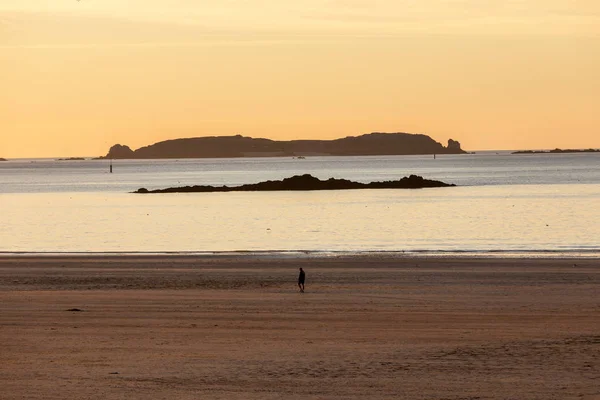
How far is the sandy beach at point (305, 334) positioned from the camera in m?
15.6

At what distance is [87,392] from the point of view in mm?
15273

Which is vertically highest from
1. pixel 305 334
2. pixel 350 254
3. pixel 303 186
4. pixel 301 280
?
pixel 301 280

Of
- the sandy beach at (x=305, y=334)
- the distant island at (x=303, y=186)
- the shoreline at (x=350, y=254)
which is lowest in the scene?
the distant island at (x=303, y=186)

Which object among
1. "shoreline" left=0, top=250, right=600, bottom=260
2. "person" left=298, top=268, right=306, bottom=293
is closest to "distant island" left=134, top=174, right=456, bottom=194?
"shoreline" left=0, top=250, right=600, bottom=260

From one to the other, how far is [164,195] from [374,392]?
105 m

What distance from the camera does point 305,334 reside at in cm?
2027

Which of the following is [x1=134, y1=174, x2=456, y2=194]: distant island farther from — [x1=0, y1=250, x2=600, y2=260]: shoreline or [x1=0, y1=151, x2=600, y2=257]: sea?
[x1=0, y1=250, x2=600, y2=260]: shoreline

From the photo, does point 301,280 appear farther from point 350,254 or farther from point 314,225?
point 314,225

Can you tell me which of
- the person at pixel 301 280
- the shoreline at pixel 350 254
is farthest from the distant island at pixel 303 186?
the person at pixel 301 280

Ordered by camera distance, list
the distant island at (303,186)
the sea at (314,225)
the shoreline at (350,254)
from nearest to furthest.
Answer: the shoreline at (350,254) → the sea at (314,225) → the distant island at (303,186)

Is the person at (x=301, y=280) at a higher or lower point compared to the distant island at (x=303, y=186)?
higher

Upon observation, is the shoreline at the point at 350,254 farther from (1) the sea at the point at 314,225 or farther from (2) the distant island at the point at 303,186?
(2) the distant island at the point at 303,186

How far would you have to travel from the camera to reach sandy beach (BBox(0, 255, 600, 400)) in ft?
51.3

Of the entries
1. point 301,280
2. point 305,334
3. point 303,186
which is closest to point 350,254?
point 301,280
